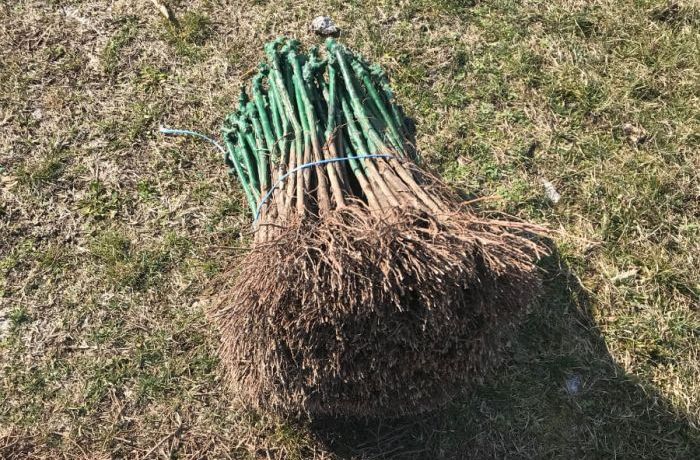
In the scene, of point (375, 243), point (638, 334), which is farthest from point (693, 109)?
point (375, 243)

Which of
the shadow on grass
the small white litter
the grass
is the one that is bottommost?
the shadow on grass

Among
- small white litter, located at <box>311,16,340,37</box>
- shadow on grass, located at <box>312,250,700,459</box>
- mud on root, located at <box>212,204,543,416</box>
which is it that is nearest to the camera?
mud on root, located at <box>212,204,543,416</box>

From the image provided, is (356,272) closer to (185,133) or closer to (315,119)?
(315,119)

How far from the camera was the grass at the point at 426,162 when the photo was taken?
330 centimetres

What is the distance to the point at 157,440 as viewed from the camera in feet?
10.7

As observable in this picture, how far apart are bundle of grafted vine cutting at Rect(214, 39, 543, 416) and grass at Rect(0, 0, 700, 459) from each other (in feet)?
1.53

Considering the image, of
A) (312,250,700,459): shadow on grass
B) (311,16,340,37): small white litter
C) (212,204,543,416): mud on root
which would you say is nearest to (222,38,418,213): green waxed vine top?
(212,204,543,416): mud on root

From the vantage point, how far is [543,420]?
332cm

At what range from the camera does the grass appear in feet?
10.8

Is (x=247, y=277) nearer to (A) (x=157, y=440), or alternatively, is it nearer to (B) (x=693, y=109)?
(A) (x=157, y=440)

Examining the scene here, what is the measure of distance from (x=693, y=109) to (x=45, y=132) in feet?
12.9

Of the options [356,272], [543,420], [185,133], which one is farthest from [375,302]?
[185,133]

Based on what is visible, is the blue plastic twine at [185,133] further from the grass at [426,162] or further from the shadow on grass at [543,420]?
the shadow on grass at [543,420]

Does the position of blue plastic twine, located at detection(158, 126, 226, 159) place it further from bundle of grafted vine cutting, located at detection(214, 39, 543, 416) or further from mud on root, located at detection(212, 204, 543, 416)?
mud on root, located at detection(212, 204, 543, 416)
